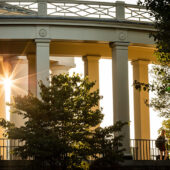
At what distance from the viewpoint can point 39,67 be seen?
27344 mm

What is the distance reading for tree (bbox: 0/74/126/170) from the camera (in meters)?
21.6

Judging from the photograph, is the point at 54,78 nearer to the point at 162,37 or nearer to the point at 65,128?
the point at 65,128

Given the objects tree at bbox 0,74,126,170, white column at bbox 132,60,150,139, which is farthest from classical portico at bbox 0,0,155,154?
white column at bbox 132,60,150,139

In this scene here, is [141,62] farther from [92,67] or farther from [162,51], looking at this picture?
[162,51]

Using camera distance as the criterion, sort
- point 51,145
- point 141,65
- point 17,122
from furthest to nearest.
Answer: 1. point 17,122
2. point 141,65
3. point 51,145

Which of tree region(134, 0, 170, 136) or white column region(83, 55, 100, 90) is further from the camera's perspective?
white column region(83, 55, 100, 90)

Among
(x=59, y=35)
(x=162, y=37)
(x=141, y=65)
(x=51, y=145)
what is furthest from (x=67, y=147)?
(x=141, y=65)

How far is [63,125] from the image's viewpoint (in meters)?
22.6

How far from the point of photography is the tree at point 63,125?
21.6m

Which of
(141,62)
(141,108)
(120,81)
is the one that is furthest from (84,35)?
(141,108)

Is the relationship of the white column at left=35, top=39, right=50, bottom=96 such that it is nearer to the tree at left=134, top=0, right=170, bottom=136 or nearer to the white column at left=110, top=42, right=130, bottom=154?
the white column at left=110, top=42, right=130, bottom=154

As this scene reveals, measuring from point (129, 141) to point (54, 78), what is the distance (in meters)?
7.11

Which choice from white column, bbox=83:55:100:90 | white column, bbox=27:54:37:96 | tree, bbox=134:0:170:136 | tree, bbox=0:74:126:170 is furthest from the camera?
white column, bbox=83:55:100:90

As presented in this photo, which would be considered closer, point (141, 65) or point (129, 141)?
point (129, 141)
